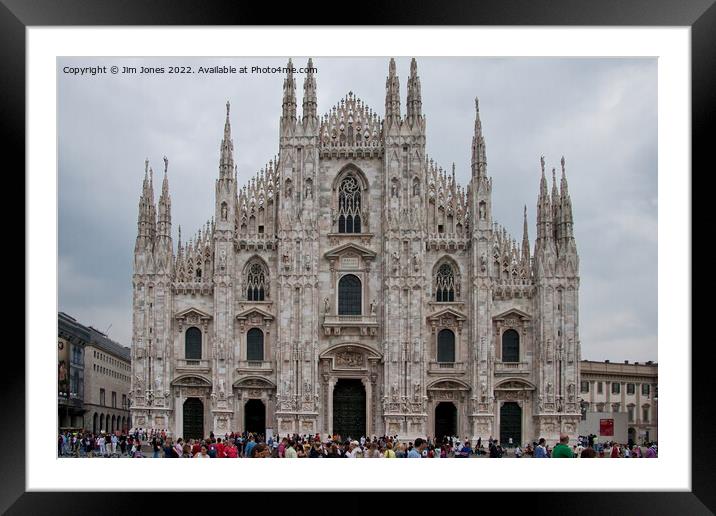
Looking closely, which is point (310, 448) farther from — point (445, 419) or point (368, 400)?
point (445, 419)

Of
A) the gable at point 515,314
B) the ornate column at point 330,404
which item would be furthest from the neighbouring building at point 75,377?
the gable at point 515,314

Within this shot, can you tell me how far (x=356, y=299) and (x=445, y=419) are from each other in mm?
6101

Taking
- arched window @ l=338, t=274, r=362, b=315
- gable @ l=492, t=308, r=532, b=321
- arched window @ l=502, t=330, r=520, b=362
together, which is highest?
arched window @ l=338, t=274, r=362, b=315

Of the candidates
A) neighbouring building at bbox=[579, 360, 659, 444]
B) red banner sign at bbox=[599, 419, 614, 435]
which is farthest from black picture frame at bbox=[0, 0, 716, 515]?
red banner sign at bbox=[599, 419, 614, 435]

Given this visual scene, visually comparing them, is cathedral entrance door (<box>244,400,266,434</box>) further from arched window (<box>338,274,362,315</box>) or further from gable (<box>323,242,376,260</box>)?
gable (<box>323,242,376,260</box>)

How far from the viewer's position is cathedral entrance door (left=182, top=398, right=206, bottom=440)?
39.3m

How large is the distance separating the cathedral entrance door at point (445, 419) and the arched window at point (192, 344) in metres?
10.1

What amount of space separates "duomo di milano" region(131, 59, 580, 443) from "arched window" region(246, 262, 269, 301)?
0.19 ft

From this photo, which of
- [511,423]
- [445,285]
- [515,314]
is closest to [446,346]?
[445,285]

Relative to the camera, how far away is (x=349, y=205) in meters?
40.6
